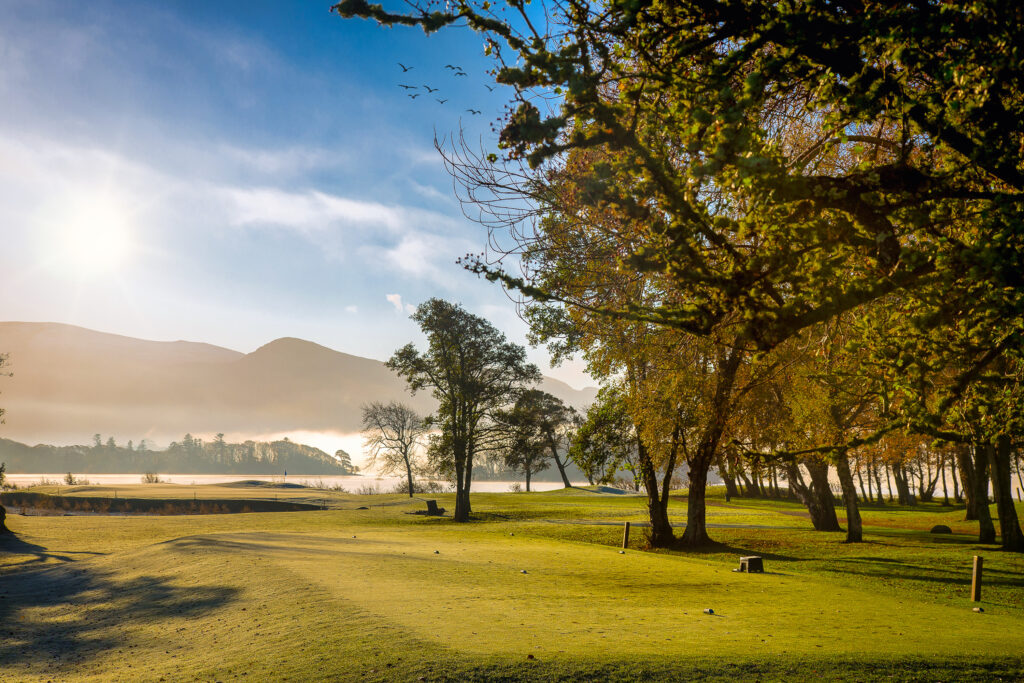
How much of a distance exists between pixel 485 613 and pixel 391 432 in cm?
6007

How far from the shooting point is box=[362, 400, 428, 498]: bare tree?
66.8m

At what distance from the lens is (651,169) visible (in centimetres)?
669

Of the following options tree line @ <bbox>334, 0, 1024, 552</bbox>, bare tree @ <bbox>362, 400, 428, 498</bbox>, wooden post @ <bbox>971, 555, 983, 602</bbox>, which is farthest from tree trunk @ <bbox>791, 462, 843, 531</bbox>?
bare tree @ <bbox>362, 400, 428, 498</bbox>

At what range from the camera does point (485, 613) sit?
37.1ft

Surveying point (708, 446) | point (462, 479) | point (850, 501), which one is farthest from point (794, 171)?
point (462, 479)

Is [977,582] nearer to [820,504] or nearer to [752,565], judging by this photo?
[752,565]

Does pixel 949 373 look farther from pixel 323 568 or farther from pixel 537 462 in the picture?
pixel 537 462

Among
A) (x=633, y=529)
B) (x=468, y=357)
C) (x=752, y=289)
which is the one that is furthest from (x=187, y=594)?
(x=468, y=357)

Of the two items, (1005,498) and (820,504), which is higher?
(1005,498)

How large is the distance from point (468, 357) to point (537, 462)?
3800cm

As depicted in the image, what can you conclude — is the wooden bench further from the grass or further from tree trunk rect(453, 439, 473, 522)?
tree trunk rect(453, 439, 473, 522)

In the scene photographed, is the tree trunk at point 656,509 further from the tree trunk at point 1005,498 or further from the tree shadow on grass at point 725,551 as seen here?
the tree trunk at point 1005,498

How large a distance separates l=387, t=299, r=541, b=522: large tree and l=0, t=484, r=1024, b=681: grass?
1872 centimetres

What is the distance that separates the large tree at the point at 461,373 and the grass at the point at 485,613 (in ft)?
61.4
